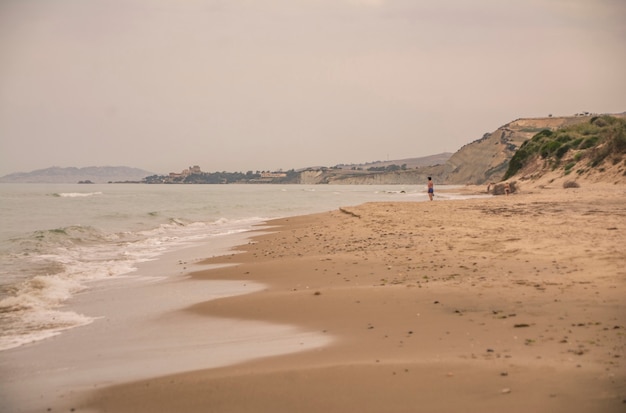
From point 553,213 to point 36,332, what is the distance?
13.7 m

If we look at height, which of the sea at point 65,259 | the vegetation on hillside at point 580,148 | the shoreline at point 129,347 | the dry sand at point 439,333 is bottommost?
the sea at point 65,259

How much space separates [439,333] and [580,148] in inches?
1809

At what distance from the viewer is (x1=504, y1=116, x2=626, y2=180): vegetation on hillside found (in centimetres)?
3606

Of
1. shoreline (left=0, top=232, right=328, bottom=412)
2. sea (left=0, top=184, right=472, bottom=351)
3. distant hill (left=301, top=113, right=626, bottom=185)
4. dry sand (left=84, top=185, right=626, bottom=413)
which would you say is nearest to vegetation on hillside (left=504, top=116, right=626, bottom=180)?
sea (left=0, top=184, right=472, bottom=351)

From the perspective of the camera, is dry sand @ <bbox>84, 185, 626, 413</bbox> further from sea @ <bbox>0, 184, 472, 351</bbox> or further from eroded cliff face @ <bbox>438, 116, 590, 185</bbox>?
eroded cliff face @ <bbox>438, 116, 590, 185</bbox>

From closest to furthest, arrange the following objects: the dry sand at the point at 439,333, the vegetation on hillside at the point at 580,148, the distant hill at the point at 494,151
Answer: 1. the dry sand at the point at 439,333
2. the vegetation on hillside at the point at 580,148
3. the distant hill at the point at 494,151

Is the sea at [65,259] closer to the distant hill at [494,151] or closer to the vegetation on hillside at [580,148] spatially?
the vegetation on hillside at [580,148]

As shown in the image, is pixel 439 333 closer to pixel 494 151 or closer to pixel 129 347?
pixel 129 347

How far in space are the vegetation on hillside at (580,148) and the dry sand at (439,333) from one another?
27.1 m

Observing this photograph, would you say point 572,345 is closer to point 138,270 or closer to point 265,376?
point 265,376

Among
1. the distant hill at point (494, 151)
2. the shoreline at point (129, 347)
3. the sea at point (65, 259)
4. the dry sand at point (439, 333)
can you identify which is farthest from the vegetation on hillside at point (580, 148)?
the distant hill at point (494, 151)

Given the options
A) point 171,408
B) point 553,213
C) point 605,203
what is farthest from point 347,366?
point 605,203

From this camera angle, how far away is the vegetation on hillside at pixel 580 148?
3606 centimetres

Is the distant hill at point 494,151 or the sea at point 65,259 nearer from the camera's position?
the sea at point 65,259
